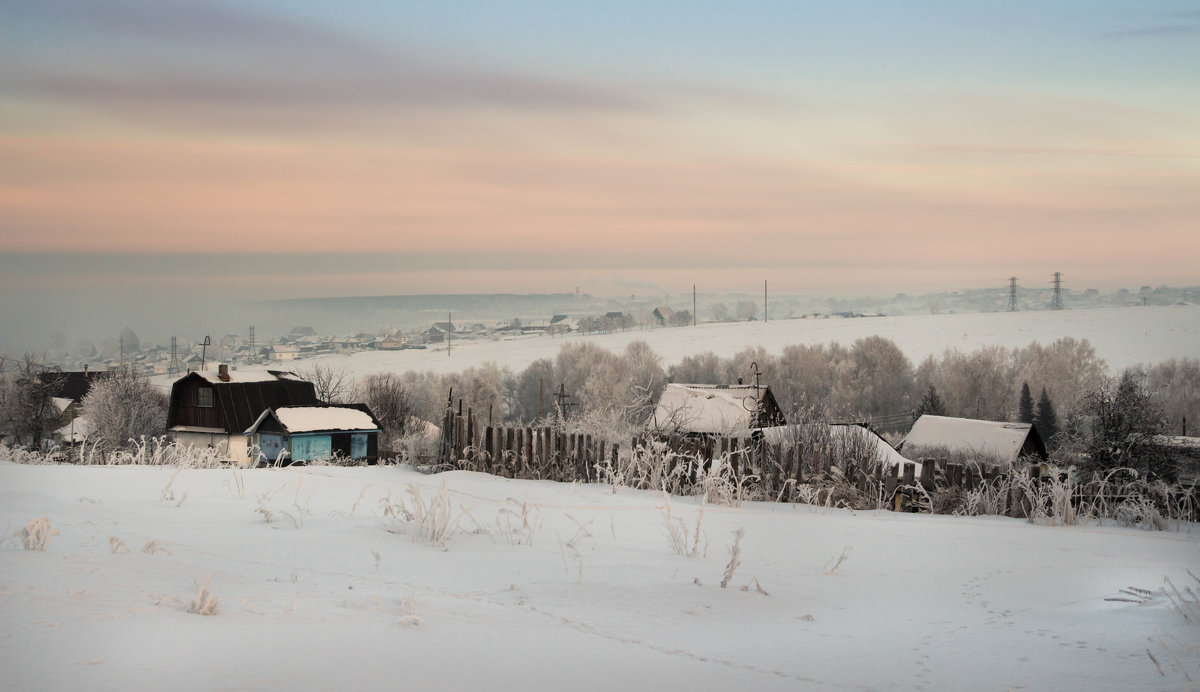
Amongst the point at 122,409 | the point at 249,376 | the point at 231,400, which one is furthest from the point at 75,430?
the point at 231,400

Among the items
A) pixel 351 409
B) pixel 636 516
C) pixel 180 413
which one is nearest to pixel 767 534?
pixel 636 516

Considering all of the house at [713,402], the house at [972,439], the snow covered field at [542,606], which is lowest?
the house at [972,439]

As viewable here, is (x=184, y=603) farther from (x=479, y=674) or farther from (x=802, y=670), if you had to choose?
(x=802, y=670)

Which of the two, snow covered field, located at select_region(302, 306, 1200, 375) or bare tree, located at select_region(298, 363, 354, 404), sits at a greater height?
snow covered field, located at select_region(302, 306, 1200, 375)

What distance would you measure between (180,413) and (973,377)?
2047 inches

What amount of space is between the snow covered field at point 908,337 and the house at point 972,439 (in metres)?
31.8

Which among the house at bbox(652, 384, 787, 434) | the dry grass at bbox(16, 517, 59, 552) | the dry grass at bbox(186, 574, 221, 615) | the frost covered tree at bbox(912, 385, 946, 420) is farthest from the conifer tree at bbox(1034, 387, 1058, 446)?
the dry grass at bbox(186, 574, 221, 615)

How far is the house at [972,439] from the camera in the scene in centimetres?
3049

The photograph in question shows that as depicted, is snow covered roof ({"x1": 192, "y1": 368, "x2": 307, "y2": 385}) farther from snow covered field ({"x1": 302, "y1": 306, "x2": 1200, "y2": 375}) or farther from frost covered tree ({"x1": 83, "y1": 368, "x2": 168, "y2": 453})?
snow covered field ({"x1": 302, "y1": 306, "x2": 1200, "y2": 375})

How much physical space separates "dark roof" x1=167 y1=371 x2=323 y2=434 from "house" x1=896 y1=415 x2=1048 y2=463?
23.0 m

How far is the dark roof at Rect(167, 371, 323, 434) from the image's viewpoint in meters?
34.3

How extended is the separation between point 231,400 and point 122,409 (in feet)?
29.3

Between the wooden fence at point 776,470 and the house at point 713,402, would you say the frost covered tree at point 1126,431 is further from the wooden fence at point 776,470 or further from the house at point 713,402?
the wooden fence at point 776,470

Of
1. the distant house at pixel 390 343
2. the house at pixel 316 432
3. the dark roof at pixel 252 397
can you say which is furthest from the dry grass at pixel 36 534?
the distant house at pixel 390 343
